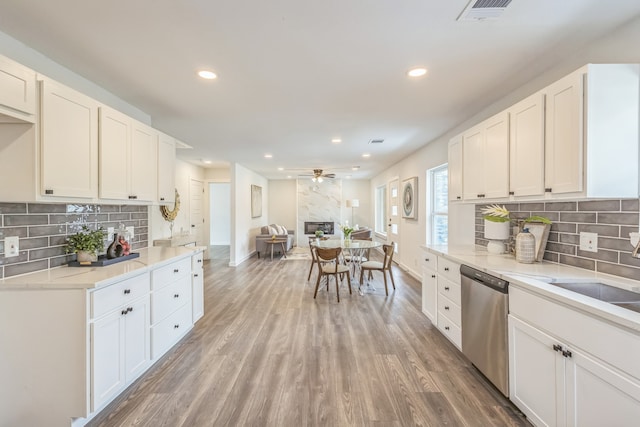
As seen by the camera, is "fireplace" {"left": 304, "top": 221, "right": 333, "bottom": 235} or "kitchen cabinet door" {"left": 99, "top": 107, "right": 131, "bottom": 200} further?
"fireplace" {"left": 304, "top": 221, "right": 333, "bottom": 235}

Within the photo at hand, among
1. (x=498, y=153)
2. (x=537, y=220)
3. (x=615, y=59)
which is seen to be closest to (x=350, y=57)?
(x=498, y=153)

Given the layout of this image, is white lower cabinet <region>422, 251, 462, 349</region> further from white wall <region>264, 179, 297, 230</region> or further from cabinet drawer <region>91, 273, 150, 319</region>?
white wall <region>264, 179, 297, 230</region>

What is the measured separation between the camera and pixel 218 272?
604 cm

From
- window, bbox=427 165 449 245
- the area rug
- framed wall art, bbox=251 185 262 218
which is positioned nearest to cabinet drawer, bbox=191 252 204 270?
window, bbox=427 165 449 245

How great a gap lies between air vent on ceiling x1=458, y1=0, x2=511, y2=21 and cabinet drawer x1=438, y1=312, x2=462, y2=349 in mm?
2401

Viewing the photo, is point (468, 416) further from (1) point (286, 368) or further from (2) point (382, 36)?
(2) point (382, 36)

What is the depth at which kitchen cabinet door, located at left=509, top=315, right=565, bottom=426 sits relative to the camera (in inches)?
60.2

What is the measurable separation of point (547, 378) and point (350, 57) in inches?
95.7

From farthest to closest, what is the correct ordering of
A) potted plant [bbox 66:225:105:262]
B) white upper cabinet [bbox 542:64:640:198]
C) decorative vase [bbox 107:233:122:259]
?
1. decorative vase [bbox 107:233:122:259]
2. potted plant [bbox 66:225:105:262]
3. white upper cabinet [bbox 542:64:640:198]

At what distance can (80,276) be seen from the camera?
1871mm

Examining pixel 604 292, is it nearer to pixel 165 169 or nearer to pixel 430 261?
pixel 430 261

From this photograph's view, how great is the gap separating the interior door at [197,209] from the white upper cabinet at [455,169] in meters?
6.01

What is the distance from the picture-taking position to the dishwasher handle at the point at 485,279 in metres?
1.93

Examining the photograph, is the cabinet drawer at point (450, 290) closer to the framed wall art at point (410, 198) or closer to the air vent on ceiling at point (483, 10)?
the air vent on ceiling at point (483, 10)
